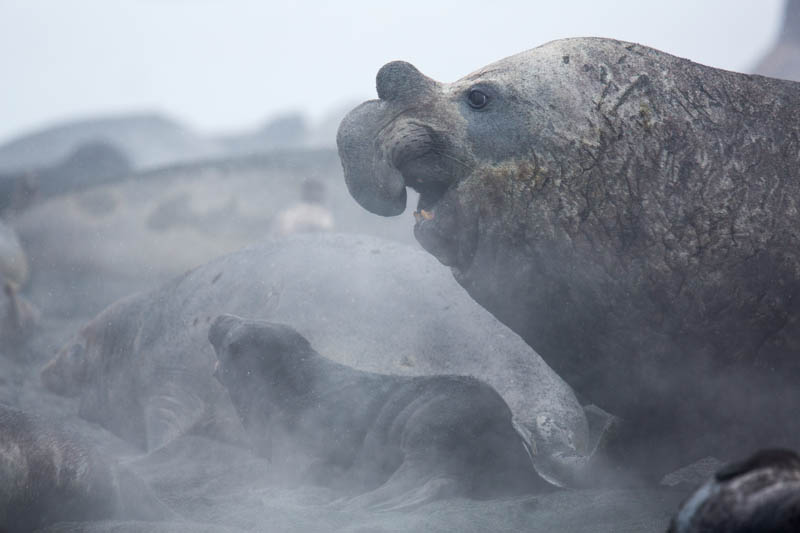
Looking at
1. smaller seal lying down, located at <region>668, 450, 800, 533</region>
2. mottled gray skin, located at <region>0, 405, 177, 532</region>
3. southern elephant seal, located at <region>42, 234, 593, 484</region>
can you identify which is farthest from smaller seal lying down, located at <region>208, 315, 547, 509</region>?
smaller seal lying down, located at <region>668, 450, 800, 533</region>

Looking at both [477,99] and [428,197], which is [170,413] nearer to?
[428,197]

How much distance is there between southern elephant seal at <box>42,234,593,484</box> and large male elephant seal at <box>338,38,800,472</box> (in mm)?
593

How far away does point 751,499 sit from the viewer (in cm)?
109

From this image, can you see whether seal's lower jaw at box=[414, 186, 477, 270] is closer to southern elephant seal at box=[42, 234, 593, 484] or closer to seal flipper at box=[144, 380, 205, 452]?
southern elephant seal at box=[42, 234, 593, 484]

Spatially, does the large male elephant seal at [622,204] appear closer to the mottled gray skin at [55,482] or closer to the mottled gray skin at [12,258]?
the mottled gray skin at [55,482]

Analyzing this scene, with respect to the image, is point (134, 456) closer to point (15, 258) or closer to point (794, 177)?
point (794, 177)

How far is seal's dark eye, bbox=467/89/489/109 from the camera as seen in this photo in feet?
6.68

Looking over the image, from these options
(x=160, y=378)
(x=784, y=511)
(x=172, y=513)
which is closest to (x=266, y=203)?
(x=160, y=378)

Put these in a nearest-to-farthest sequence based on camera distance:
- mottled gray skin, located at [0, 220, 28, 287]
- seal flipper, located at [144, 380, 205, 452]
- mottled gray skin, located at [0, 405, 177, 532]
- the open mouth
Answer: the open mouth < mottled gray skin, located at [0, 405, 177, 532] < seal flipper, located at [144, 380, 205, 452] < mottled gray skin, located at [0, 220, 28, 287]

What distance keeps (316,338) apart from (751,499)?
7.09 ft

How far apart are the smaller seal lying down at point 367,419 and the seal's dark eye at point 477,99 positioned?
3.57 feet

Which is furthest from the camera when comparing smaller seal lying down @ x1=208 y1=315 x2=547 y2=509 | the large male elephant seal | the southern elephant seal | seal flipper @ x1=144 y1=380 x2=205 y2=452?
seal flipper @ x1=144 y1=380 x2=205 y2=452

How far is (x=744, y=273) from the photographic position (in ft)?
6.38

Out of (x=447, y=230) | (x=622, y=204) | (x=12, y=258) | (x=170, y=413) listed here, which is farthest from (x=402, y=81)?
(x=12, y=258)
